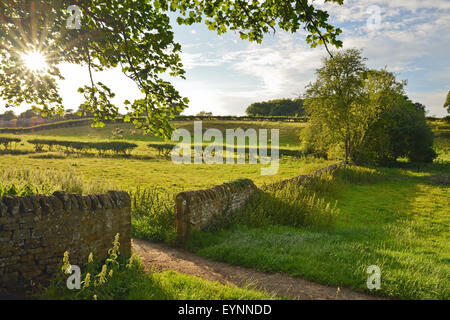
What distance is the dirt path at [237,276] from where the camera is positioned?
17.7 ft

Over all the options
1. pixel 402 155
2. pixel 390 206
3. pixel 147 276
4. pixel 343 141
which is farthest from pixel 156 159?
pixel 147 276

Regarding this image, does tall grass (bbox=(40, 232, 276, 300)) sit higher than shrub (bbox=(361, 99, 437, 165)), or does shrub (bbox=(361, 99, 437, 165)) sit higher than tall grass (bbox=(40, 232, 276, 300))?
shrub (bbox=(361, 99, 437, 165))

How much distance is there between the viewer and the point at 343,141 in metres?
29.9

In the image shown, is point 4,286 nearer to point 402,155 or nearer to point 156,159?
point 156,159

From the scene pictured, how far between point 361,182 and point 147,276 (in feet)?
69.2

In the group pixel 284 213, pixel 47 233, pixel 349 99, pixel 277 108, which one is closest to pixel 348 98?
pixel 349 99

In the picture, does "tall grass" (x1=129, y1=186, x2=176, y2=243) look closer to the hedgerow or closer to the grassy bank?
the grassy bank

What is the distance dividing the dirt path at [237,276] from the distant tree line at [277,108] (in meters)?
97.3

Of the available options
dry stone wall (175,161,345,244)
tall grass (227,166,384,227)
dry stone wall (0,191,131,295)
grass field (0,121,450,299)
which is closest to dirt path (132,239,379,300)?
grass field (0,121,450,299)

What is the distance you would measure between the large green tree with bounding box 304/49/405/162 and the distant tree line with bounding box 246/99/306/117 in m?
71.6

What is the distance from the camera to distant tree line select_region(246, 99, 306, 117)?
352 ft

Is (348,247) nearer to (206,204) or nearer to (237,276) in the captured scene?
(237,276)

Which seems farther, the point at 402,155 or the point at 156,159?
the point at 156,159
